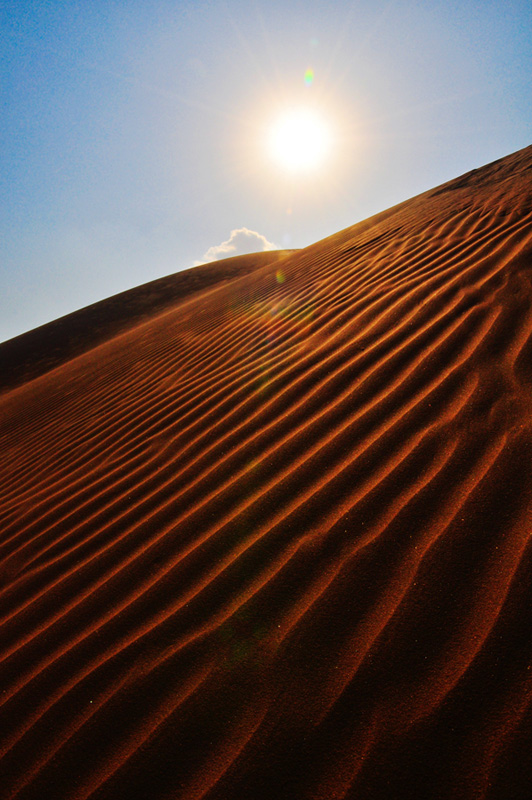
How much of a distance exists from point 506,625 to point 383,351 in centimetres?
157

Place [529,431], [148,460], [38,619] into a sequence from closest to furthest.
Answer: [529,431] → [38,619] → [148,460]

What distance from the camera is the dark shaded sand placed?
941 mm

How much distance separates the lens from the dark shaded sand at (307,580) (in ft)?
3.09

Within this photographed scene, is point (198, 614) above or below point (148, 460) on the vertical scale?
below

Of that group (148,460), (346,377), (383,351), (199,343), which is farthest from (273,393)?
(199,343)

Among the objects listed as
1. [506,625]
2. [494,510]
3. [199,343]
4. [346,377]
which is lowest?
[506,625]

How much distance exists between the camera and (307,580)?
1.29 metres

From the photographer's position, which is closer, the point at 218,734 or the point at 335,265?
the point at 218,734

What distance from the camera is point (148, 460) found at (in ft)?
7.82

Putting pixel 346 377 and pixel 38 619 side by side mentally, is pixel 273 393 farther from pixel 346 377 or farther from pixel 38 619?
pixel 38 619

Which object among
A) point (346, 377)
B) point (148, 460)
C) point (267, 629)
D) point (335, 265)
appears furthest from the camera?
point (335, 265)

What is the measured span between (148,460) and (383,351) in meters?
1.69

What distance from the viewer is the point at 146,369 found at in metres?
4.53

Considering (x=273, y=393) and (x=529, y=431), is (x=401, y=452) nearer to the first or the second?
(x=529, y=431)
